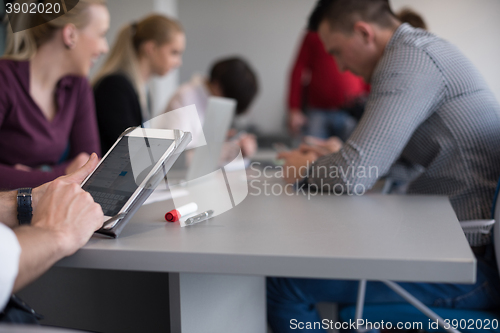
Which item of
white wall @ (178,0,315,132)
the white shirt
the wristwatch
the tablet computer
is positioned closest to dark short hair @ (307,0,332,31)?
the tablet computer

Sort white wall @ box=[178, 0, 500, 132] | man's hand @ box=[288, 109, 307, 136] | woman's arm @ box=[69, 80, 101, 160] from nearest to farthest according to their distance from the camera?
woman's arm @ box=[69, 80, 101, 160] → man's hand @ box=[288, 109, 307, 136] → white wall @ box=[178, 0, 500, 132]

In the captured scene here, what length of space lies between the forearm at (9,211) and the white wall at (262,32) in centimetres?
468

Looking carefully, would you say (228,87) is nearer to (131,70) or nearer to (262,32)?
(131,70)

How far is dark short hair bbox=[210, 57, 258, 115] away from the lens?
267 centimetres

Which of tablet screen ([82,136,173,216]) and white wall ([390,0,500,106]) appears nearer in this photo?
tablet screen ([82,136,173,216])

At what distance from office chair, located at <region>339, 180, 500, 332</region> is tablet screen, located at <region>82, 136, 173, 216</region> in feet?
1.93

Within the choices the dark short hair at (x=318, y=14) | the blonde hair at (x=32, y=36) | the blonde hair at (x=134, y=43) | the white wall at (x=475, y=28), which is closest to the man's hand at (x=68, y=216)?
the blonde hair at (x=32, y=36)

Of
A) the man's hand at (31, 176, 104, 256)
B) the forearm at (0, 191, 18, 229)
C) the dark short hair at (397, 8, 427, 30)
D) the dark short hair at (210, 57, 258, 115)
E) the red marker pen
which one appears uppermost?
the dark short hair at (397, 8, 427, 30)

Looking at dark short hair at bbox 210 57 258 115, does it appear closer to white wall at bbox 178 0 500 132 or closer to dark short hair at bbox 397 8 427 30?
dark short hair at bbox 397 8 427 30

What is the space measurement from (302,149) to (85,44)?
895mm

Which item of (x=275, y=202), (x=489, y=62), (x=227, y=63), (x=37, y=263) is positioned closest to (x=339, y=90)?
(x=227, y=63)

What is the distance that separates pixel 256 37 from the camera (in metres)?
5.29

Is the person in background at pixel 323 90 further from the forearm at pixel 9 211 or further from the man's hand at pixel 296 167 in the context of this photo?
the forearm at pixel 9 211

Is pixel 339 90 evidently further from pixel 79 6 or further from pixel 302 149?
pixel 79 6
